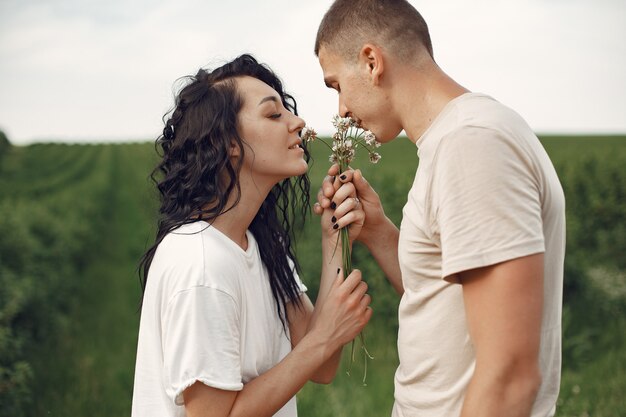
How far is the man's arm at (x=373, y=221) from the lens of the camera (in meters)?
3.28

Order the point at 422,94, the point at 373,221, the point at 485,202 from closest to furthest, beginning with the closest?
the point at 485,202, the point at 422,94, the point at 373,221

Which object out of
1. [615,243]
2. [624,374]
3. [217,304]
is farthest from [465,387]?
[615,243]

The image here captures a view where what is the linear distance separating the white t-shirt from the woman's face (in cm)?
35

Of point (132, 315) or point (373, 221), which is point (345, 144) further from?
point (132, 315)

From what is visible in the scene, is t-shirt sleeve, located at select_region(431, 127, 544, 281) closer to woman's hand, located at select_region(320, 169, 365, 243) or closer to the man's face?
the man's face

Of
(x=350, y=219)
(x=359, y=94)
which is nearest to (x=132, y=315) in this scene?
(x=350, y=219)

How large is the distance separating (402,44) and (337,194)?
81 cm

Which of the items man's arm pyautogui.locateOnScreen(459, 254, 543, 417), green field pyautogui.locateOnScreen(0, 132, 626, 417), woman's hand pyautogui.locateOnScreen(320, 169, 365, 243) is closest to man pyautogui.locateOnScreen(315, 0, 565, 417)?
man's arm pyautogui.locateOnScreen(459, 254, 543, 417)

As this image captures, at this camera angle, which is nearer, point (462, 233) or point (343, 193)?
point (462, 233)

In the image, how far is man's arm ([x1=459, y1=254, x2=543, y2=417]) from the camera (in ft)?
6.79

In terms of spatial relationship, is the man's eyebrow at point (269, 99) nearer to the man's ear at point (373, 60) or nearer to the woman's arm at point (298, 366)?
the man's ear at point (373, 60)

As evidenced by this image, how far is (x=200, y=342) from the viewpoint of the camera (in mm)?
2662

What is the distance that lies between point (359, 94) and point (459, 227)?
87cm

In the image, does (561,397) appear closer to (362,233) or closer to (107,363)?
(362,233)
